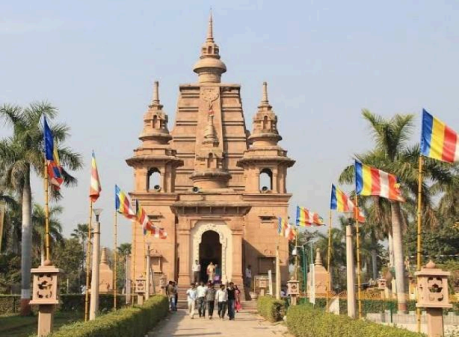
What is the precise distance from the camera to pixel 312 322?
2319 cm

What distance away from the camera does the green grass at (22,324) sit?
3034 cm

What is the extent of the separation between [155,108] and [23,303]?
33.0 m

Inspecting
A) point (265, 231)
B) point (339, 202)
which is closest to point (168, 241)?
point (265, 231)

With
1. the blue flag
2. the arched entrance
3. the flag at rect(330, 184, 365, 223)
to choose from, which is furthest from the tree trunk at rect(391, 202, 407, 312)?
the arched entrance

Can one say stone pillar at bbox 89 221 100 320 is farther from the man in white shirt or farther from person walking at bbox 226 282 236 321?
the man in white shirt

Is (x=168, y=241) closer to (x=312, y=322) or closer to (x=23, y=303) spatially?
(x=23, y=303)

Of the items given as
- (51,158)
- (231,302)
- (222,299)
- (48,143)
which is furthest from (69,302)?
(48,143)

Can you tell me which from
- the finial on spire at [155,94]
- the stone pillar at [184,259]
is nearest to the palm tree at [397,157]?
the stone pillar at [184,259]

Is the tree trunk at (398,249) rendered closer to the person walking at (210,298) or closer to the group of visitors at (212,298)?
the group of visitors at (212,298)

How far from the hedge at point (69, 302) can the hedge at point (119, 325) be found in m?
13.5

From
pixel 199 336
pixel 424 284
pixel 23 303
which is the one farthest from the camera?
pixel 23 303

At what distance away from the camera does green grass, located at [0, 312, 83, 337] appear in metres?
30.3

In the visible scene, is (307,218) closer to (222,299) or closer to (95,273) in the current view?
(222,299)

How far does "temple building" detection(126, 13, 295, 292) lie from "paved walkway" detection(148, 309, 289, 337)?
52.5ft
